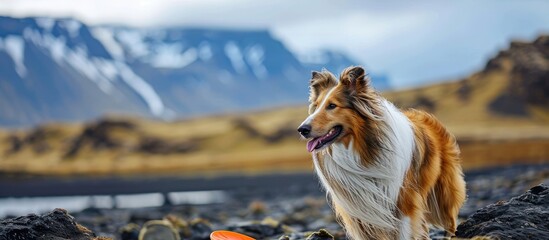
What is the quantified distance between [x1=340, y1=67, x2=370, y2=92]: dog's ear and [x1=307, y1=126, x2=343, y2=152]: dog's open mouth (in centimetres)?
60

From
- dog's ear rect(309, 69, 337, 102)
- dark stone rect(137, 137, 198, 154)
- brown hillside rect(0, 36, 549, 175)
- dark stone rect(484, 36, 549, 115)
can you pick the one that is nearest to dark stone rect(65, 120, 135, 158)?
brown hillside rect(0, 36, 549, 175)

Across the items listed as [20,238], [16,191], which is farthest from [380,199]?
[16,191]

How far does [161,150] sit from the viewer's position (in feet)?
395

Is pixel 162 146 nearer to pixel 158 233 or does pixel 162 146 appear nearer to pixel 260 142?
pixel 260 142

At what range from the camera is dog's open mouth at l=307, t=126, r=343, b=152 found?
873cm

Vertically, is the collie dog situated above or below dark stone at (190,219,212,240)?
above

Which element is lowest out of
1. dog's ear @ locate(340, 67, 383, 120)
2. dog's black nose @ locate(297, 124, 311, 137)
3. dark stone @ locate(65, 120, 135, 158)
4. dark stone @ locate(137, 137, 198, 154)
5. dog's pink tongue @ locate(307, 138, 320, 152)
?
dog's pink tongue @ locate(307, 138, 320, 152)

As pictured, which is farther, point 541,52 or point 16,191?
point 541,52

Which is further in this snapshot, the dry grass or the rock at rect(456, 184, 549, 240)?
the dry grass

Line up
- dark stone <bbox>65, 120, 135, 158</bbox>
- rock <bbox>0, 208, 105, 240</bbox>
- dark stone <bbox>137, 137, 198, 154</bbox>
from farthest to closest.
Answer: dark stone <bbox>65, 120, 135, 158</bbox>
dark stone <bbox>137, 137, 198, 154</bbox>
rock <bbox>0, 208, 105, 240</bbox>

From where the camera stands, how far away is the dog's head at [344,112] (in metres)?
8.72

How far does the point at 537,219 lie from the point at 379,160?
1963 mm

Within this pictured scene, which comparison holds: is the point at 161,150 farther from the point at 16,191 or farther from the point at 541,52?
the point at 541,52

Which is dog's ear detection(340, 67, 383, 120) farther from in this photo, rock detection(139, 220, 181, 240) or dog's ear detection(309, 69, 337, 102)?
rock detection(139, 220, 181, 240)
